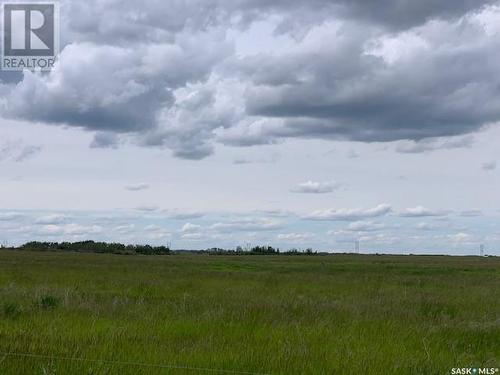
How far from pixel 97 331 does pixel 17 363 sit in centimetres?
218

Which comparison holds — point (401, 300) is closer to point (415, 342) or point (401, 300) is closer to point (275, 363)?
point (415, 342)

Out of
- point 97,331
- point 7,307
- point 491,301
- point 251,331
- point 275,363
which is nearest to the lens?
point 275,363

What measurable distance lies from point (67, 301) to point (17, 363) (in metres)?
5.64

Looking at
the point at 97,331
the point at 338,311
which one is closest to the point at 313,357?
the point at 97,331

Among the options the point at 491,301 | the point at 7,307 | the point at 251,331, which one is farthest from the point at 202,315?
the point at 491,301

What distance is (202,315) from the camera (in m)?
11.0

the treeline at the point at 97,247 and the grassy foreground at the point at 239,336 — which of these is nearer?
the grassy foreground at the point at 239,336

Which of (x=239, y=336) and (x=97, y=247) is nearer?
(x=239, y=336)

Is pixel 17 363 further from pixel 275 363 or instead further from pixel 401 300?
pixel 401 300

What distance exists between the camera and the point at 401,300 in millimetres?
15352

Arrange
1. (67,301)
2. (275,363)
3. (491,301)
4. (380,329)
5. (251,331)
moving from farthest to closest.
Answer: (491,301), (67,301), (380,329), (251,331), (275,363)

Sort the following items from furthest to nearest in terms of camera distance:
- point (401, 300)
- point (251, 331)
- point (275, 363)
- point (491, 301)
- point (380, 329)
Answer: point (491, 301)
point (401, 300)
point (380, 329)
point (251, 331)
point (275, 363)

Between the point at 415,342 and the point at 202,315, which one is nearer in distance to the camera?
the point at 415,342

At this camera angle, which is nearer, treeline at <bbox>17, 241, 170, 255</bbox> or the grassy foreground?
the grassy foreground
